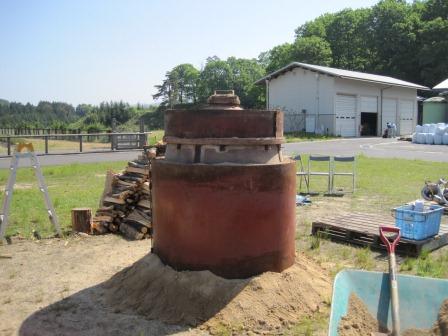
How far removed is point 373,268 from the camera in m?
5.94

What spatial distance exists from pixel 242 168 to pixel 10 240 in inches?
178

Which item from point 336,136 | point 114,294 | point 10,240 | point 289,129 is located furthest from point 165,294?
point 289,129

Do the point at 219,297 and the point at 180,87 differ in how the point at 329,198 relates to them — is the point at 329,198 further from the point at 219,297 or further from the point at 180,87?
the point at 180,87

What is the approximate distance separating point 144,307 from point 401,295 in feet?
7.90

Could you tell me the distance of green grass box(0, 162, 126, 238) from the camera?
8.27 meters

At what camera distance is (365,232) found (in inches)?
273

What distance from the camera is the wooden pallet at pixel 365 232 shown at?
6.46 meters

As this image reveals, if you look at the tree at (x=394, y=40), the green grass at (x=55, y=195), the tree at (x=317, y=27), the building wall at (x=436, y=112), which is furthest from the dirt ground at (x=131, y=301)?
the tree at (x=317, y=27)

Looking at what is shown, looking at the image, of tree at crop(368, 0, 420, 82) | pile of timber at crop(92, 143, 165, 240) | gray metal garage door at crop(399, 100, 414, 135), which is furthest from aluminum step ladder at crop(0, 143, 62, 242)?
tree at crop(368, 0, 420, 82)

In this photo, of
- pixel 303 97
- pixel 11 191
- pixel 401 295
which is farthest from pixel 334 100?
pixel 401 295

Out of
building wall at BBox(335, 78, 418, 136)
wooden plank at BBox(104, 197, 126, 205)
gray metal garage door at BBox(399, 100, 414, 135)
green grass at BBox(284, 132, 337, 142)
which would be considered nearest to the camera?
wooden plank at BBox(104, 197, 126, 205)

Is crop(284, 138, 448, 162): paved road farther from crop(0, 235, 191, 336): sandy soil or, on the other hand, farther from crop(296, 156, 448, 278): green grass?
crop(0, 235, 191, 336): sandy soil

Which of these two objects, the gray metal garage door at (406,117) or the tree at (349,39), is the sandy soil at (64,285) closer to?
the gray metal garage door at (406,117)

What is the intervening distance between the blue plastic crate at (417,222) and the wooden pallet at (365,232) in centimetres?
10
